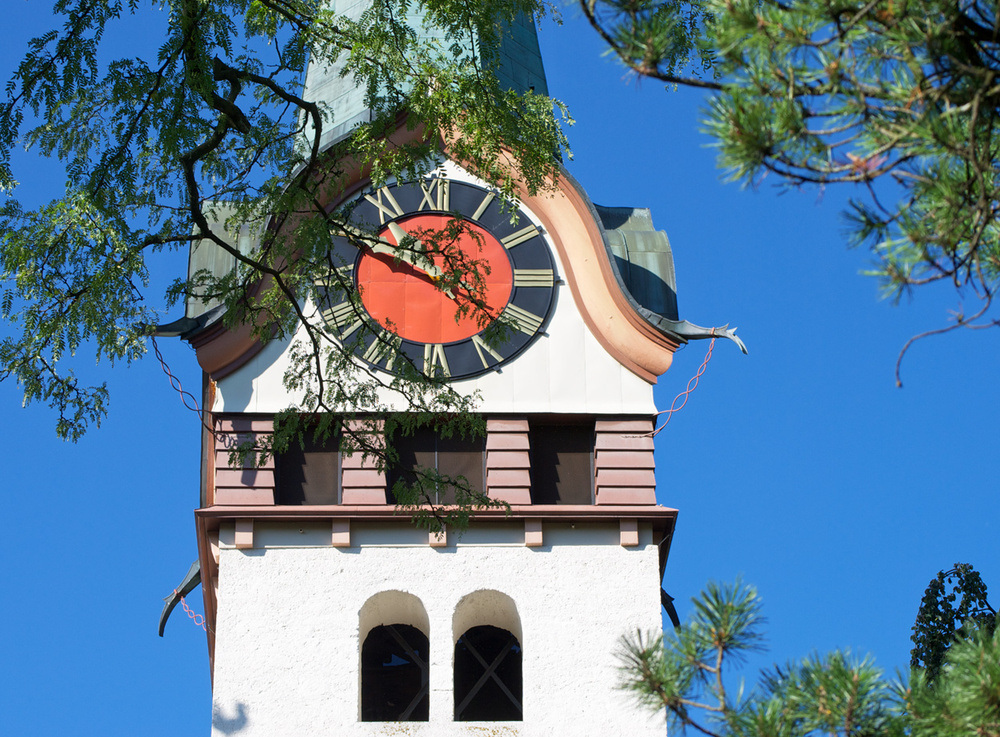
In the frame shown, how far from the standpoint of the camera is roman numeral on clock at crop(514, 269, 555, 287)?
68.9 ft

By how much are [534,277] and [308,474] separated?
3.29 m

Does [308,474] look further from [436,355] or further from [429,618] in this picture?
[429,618]

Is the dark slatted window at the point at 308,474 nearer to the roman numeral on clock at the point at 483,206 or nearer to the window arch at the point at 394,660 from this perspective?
the window arch at the point at 394,660

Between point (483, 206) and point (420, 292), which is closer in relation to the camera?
point (420, 292)

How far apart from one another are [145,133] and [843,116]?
689cm

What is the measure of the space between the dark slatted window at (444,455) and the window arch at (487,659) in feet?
4.00

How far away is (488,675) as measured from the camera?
19906 mm

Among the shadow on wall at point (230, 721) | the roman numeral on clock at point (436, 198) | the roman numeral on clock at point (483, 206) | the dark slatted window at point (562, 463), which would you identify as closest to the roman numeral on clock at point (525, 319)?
the dark slatted window at point (562, 463)

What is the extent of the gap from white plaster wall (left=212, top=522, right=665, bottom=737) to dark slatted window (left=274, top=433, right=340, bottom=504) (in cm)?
44

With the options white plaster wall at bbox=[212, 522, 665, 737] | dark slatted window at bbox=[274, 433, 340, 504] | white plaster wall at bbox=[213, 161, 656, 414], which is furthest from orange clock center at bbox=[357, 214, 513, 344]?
white plaster wall at bbox=[212, 522, 665, 737]

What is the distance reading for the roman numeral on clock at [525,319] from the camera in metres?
20.8

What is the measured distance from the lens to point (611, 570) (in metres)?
19.8

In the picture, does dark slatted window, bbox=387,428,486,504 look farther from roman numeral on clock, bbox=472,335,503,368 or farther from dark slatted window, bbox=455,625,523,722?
dark slatted window, bbox=455,625,523,722

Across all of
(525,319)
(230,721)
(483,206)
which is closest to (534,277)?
(525,319)
